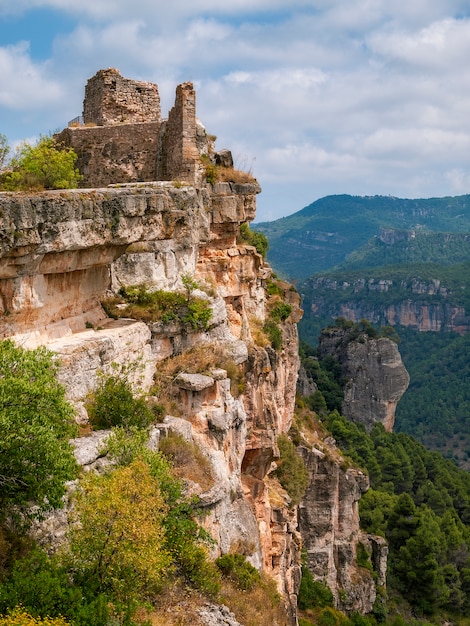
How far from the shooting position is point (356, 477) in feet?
123

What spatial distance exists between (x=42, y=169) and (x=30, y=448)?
1058cm

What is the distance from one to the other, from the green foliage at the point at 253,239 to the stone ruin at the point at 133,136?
621 centimetres

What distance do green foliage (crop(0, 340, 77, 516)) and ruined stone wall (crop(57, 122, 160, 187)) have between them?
37.0ft

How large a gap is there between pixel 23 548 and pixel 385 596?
32.5 m

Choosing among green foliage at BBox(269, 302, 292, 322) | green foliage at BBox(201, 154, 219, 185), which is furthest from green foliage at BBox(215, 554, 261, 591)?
green foliage at BBox(269, 302, 292, 322)

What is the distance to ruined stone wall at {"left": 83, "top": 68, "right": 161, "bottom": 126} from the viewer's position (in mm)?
20969

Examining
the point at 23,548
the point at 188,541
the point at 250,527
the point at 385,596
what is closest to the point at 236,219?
the point at 250,527

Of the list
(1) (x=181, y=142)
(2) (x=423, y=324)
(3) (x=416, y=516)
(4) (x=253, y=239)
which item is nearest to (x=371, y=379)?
(3) (x=416, y=516)

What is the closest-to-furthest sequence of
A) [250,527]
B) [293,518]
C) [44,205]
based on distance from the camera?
[44,205] < [250,527] < [293,518]

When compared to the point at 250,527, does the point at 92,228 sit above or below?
above

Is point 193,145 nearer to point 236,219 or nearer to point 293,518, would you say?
point 236,219

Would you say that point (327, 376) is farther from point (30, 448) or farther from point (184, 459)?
point (30, 448)

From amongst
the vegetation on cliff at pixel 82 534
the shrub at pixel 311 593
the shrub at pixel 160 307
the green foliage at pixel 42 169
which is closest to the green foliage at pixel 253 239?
the green foliage at pixel 42 169

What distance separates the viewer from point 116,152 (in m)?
20.2
